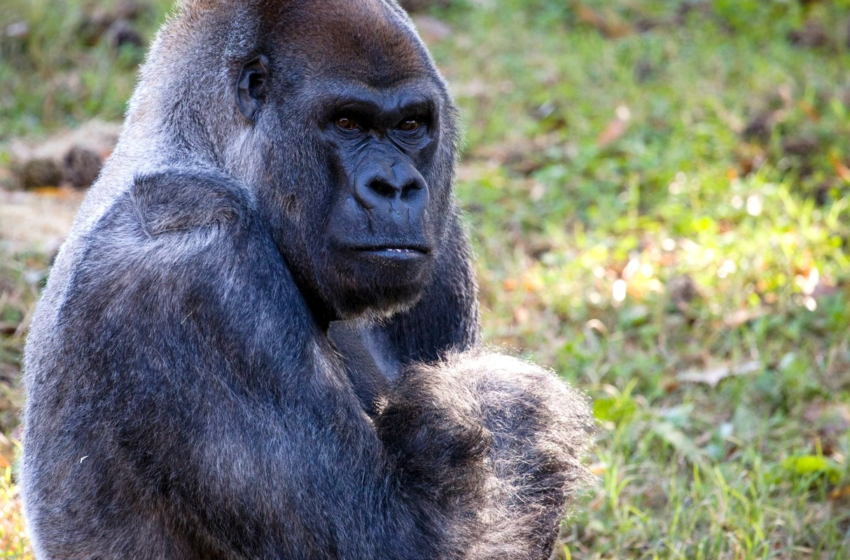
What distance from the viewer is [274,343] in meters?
2.90

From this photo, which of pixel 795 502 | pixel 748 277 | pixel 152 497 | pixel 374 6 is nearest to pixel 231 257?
pixel 152 497

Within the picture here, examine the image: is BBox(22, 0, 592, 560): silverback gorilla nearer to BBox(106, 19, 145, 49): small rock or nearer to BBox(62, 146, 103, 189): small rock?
BBox(62, 146, 103, 189): small rock

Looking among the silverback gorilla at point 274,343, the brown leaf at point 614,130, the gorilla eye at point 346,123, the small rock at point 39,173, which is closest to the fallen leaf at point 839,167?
the brown leaf at point 614,130

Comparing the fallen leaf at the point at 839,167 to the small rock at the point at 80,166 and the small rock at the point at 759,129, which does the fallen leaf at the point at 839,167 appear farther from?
the small rock at the point at 80,166

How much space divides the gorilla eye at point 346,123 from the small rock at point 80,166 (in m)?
4.76

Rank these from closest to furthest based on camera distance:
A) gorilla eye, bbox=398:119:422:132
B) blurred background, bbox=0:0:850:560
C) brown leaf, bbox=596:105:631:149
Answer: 1. gorilla eye, bbox=398:119:422:132
2. blurred background, bbox=0:0:850:560
3. brown leaf, bbox=596:105:631:149

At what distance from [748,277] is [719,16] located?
17.4 feet

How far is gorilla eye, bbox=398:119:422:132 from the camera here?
3.40m

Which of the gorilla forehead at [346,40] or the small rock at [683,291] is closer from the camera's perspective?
the gorilla forehead at [346,40]

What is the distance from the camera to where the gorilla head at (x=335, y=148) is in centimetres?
320

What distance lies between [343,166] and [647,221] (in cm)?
391

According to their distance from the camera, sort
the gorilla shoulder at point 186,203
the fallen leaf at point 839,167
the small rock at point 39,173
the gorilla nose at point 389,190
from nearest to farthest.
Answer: the gorilla shoulder at point 186,203
the gorilla nose at point 389,190
the fallen leaf at point 839,167
the small rock at point 39,173

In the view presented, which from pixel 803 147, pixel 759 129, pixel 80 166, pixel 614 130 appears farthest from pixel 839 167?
pixel 80 166

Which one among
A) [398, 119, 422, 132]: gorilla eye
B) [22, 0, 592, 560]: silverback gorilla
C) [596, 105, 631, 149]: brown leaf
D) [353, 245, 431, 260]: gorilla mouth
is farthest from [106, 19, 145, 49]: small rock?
[353, 245, 431, 260]: gorilla mouth
